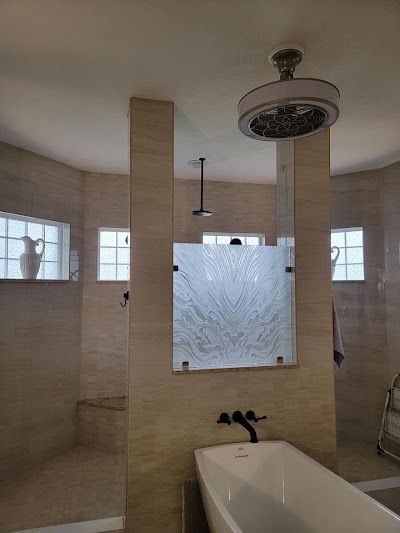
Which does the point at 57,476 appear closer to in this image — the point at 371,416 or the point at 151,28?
the point at 371,416

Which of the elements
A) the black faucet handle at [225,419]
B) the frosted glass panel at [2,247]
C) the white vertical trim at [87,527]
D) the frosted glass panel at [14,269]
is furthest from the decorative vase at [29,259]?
the black faucet handle at [225,419]

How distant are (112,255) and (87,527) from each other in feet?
7.65

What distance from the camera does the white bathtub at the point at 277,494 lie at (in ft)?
5.44

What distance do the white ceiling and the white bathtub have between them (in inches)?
79.0

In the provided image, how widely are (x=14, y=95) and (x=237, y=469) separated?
97.8 inches

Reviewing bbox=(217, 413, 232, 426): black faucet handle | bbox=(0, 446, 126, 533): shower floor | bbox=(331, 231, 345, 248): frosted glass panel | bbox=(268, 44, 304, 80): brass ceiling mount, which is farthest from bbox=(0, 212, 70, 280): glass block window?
bbox=(331, 231, 345, 248): frosted glass panel

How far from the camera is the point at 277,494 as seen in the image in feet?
6.77

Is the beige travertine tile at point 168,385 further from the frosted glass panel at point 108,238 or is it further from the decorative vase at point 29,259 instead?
the frosted glass panel at point 108,238

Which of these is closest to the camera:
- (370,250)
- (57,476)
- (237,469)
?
(237,469)

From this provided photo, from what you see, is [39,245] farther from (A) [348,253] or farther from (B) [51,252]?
(A) [348,253]

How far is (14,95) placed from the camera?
226 centimetres

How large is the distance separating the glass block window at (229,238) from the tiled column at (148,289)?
6.36 feet

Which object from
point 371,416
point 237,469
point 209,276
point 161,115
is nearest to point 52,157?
point 161,115

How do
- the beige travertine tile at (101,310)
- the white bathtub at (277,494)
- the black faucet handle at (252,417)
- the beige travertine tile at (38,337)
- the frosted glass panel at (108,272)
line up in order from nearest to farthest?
the white bathtub at (277,494), the black faucet handle at (252,417), the beige travertine tile at (38,337), the beige travertine tile at (101,310), the frosted glass panel at (108,272)
